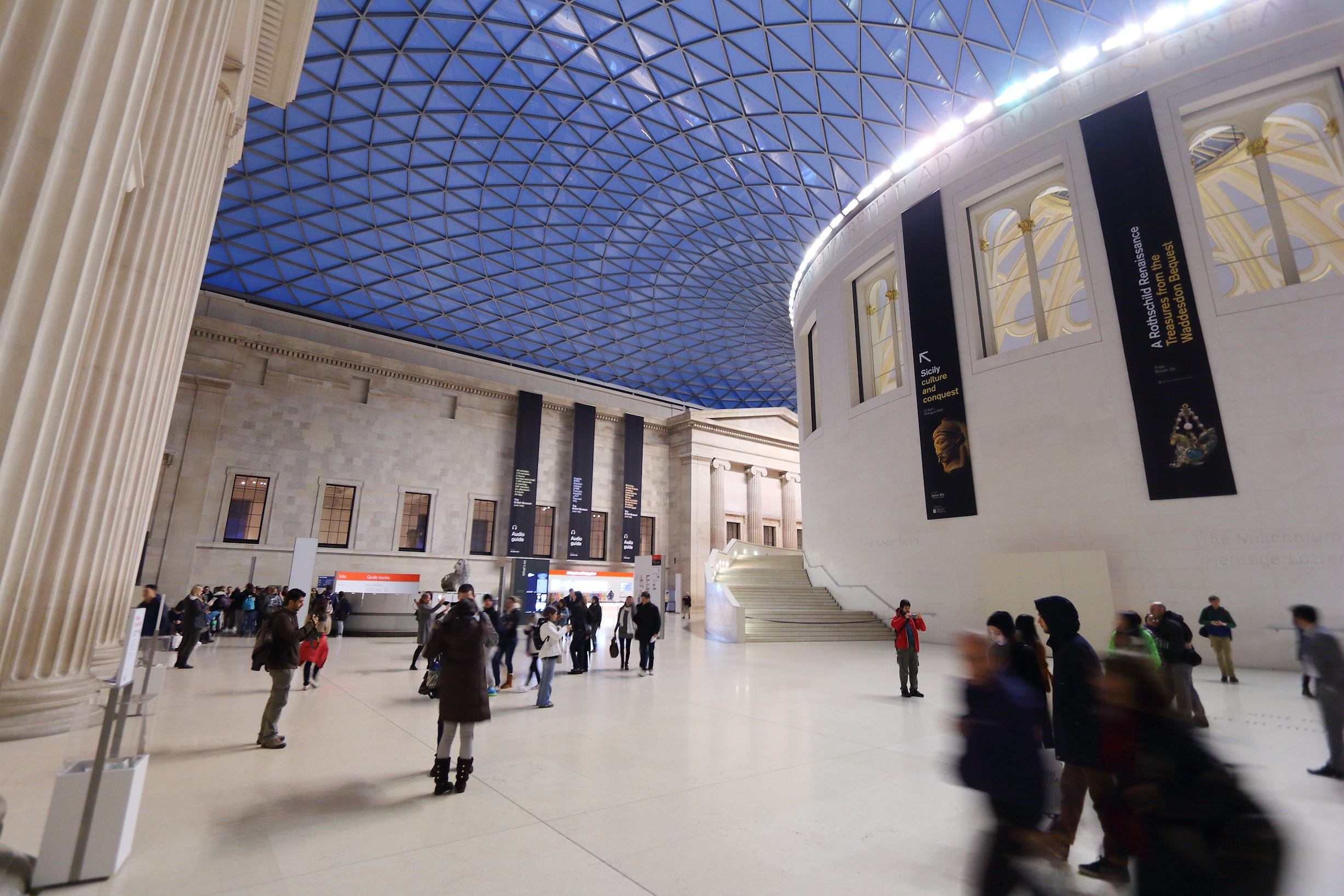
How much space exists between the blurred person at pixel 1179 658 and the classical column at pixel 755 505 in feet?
111

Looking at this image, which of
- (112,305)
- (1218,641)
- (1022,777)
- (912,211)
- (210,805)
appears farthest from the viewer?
(912,211)

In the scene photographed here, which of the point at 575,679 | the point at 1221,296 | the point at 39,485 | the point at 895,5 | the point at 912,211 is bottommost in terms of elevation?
the point at 575,679

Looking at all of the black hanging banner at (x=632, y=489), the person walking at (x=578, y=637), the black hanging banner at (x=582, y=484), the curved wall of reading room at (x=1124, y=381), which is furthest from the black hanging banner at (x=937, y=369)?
the black hanging banner at (x=582, y=484)

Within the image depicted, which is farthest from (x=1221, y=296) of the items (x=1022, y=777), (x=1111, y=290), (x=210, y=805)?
(x=210, y=805)

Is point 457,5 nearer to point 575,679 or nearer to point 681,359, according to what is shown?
point 575,679

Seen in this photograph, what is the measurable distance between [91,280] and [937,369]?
65.1 ft

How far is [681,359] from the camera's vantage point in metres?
41.4

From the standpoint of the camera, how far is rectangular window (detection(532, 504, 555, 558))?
34562 mm

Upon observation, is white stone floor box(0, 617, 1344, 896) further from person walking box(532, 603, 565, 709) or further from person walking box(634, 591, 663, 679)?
person walking box(634, 591, 663, 679)

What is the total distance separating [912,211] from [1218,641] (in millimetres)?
15523

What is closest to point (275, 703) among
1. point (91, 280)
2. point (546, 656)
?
point (546, 656)

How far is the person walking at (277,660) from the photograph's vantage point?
637 centimetres

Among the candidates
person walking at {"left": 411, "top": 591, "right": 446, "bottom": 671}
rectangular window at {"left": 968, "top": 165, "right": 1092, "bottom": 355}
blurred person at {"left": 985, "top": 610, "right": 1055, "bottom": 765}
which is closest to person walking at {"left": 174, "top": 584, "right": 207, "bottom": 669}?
person walking at {"left": 411, "top": 591, "right": 446, "bottom": 671}

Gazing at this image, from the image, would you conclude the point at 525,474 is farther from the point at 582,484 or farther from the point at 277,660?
the point at 277,660
